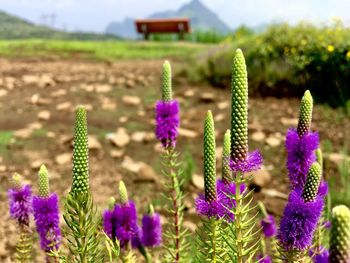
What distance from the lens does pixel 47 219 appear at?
8.16ft

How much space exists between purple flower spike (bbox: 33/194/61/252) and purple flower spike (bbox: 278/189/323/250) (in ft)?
4.06

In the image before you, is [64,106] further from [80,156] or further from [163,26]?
[163,26]

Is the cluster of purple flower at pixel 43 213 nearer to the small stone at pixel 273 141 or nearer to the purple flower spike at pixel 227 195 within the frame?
the purple flower spike at pixel 227 195

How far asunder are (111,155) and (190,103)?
3.42 meters

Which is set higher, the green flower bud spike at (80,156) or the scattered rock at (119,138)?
the green flower bud spike at (80,156)

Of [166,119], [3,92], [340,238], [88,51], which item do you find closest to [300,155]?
[340,238]

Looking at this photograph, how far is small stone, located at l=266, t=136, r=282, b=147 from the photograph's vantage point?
7.72m

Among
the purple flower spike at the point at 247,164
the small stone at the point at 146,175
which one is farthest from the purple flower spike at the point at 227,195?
the small stone at the point at 146,175

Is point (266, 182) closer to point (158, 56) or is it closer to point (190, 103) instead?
point (190, 103)

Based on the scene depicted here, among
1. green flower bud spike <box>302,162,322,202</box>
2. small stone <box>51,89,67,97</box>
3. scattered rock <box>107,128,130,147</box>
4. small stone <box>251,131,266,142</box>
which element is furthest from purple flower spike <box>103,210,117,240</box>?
small stone <box>51,89,67,97</box>

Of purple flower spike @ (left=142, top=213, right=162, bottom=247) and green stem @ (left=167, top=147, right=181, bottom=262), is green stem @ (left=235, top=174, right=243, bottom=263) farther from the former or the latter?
purple flower spike @ (left=142, top=213, right=162, bottom=247)

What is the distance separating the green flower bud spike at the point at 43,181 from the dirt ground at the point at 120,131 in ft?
8.16

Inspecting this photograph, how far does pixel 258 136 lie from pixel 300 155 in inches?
233

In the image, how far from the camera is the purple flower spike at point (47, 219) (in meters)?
2.44
